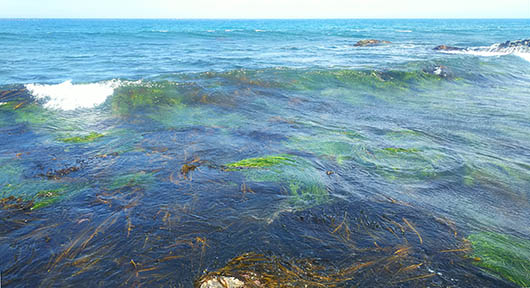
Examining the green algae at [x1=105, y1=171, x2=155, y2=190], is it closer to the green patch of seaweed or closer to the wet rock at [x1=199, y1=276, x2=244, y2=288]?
the wet rock at [x1=199, y1=276, x2=244, y2=288]

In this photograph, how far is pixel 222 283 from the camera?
3010mm

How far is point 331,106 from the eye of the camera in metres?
10.4

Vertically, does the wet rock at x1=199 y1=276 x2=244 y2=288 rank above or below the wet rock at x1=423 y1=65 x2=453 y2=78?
below

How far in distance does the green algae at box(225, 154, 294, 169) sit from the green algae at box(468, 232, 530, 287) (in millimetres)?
3248

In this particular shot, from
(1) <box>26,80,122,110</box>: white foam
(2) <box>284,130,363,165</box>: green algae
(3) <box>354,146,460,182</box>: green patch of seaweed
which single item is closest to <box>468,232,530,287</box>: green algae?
(3) <box>354,146,460,182</box>: green patch of seaweed

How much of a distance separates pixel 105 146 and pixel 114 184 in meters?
2.00

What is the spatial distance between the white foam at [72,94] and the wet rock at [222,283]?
8.93 meters

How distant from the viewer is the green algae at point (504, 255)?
10.9 feet

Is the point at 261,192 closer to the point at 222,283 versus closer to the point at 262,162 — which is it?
the point at 262,162

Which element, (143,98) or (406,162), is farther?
(143,98)

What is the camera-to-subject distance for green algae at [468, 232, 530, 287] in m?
3.32

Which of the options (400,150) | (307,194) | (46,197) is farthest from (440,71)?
(46,197)

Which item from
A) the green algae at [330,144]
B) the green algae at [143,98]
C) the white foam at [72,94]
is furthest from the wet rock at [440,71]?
the white foam at [72,94]

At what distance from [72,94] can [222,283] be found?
10.5 metres
